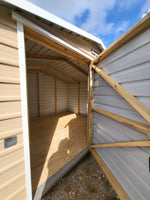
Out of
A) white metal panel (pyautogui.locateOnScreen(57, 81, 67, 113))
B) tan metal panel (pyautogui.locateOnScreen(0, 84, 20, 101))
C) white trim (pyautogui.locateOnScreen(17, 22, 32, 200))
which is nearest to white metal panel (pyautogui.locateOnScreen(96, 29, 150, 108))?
white trim (pyautogui.locateOnScreen(17, 22, 32, 200))

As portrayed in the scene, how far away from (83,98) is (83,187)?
5553 mm

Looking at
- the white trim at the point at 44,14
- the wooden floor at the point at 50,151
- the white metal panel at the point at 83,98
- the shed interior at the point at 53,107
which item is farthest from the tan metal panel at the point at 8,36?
the white metal panel at the point at 83,98

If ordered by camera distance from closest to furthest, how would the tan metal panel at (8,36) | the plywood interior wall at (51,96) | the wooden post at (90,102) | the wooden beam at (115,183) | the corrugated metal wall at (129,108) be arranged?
the tan metal panel at (8,36)
the corrugated metal wall at (129,108)
the wooden beam at (115,183)
the wooden post at (90,102)
the plywood interior wall at (51,96)

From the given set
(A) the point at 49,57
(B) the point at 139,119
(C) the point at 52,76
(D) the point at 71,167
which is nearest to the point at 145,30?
(B) the point at 139,119

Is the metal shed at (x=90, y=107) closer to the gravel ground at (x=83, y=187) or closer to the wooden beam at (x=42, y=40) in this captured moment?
the wooden beam at (x=42, y=40)

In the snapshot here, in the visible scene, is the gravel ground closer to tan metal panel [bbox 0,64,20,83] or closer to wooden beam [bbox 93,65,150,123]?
wooden beam [bbox 93,65,150,123]

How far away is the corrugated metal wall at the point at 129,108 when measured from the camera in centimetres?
132

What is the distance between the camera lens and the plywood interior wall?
620cm

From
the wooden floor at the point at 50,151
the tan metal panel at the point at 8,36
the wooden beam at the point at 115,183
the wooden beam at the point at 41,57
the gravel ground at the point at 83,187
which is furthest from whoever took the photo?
the wooden beam at the point at 41,57

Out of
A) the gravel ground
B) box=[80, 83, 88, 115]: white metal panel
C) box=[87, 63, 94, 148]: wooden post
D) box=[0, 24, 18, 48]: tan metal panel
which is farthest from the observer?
box=[80, 83, 88, 115]: white metal panel

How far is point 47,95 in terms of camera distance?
273 inches

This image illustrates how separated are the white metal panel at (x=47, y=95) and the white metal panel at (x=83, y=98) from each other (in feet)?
8.61

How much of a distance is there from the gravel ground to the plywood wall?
1.10 m

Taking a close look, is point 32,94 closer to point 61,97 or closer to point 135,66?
point 61,97
